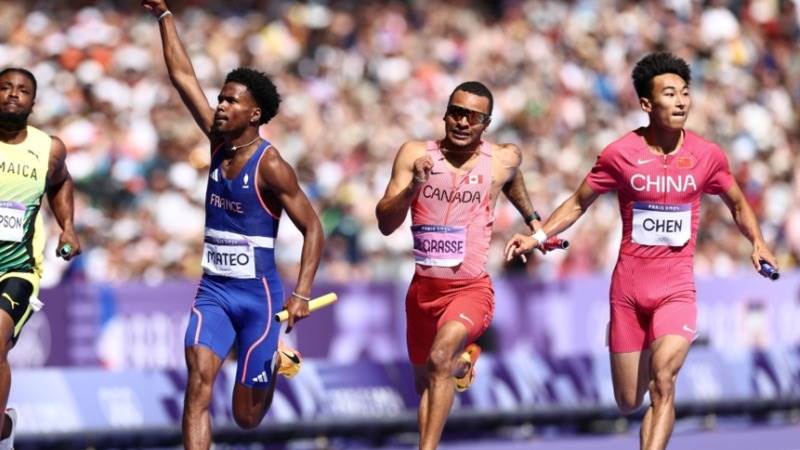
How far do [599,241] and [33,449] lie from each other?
27.9 feet

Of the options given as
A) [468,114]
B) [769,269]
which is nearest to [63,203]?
[468,114]

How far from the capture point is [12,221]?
1350 cm

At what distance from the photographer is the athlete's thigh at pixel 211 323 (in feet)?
42.4

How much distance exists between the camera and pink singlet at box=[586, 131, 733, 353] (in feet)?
44.8

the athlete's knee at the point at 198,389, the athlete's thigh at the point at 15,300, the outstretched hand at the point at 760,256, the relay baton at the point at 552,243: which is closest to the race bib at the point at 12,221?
the athlete's thigh at the point at 15,300

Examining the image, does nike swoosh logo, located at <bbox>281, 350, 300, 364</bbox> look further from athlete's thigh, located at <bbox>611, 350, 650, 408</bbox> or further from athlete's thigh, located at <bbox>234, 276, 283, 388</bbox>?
athlete's thigh, located at <bbox>611, 350, 650, 408</bbox>

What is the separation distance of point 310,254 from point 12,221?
2132mm

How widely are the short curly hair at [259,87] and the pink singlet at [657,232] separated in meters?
2.45

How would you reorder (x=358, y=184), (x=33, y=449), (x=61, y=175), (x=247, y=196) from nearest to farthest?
(x=247, y=196) < (x=61, y=175) < (x=33, y=449) < (x=358, y=184)

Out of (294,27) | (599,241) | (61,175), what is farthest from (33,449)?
(294,27)

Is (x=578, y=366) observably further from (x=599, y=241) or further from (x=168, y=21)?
(x=168, y=21)

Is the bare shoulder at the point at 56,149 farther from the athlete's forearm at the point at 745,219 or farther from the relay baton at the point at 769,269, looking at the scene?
the relay baton at the point at 769,269

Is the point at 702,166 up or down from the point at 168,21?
down

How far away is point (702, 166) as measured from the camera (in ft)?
45.1
